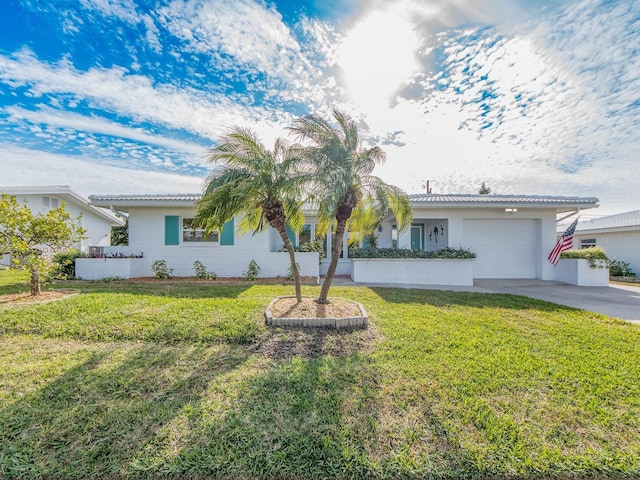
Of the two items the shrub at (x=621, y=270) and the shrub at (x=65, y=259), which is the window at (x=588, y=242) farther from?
the shrub at (x=65, y=259)

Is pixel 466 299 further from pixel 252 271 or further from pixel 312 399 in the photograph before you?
pixel 252 271

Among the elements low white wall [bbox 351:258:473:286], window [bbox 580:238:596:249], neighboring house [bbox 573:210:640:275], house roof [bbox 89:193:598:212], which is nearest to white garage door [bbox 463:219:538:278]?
house roof [bbox 89:193:598:212]

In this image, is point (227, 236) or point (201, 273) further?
point (227, 236)

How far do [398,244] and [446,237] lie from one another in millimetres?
2448

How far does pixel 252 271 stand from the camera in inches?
463

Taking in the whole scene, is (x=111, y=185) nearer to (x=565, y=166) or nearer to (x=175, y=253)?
(x=175, y=253)

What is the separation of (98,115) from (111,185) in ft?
26.5

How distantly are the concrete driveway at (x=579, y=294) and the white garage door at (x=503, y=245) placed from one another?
32.5 inches

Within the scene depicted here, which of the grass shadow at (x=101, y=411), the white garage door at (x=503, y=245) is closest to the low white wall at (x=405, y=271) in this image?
the white garage door at (x=503, y=245)

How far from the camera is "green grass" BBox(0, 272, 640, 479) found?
7.43 feet

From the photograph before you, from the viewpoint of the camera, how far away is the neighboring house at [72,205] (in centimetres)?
1557

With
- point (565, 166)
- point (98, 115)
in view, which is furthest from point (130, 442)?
point (565, 166)

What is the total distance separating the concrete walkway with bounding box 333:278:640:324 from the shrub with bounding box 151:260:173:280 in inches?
321

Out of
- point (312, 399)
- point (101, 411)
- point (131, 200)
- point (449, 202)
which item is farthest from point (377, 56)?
point (131, 200)
